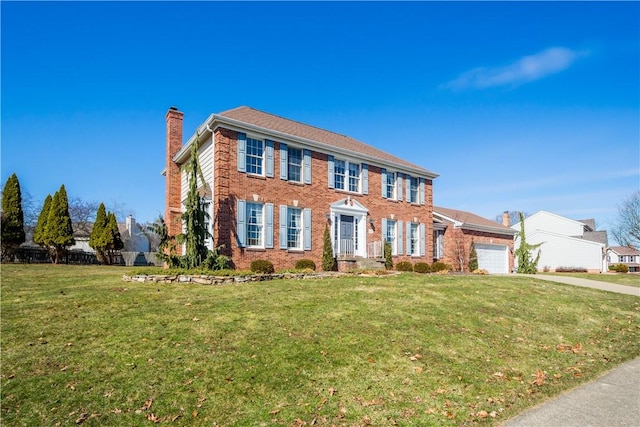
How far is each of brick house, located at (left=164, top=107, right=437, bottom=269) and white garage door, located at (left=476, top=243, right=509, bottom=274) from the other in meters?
6.43

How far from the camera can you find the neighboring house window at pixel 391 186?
866 inches

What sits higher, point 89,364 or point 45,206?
point 45,206

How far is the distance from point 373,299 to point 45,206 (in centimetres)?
2184

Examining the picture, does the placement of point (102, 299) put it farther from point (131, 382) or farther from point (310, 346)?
point (310, 346)

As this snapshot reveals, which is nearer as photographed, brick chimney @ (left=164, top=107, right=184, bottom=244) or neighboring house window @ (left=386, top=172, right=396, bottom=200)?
brick chimney @ (left=164, top=107, right=184, bottom=244)

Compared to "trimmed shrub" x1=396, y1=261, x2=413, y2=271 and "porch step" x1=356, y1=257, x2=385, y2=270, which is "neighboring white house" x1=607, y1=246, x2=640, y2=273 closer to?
"trimmed shrub" x1=396, y1=261, x2=413, y2=271

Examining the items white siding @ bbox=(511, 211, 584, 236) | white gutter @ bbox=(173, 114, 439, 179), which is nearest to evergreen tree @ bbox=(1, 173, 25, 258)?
white gutter @ bbox=(173, 114, 439, 179)

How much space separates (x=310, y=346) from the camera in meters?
6.41

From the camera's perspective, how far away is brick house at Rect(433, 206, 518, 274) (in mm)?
25828

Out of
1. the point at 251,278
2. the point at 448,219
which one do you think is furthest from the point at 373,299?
the point at 448,219

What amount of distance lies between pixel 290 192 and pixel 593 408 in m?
13.9

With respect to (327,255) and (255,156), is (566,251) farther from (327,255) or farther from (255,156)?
(255,156)

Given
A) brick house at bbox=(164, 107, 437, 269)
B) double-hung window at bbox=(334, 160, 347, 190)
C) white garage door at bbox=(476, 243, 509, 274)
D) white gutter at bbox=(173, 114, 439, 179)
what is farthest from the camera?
white garage door at bbox=(476, 243, 509, 274)

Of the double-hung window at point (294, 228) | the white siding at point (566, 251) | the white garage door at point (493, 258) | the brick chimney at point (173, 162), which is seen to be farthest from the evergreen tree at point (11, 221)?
the white siding at point (566, 251)
